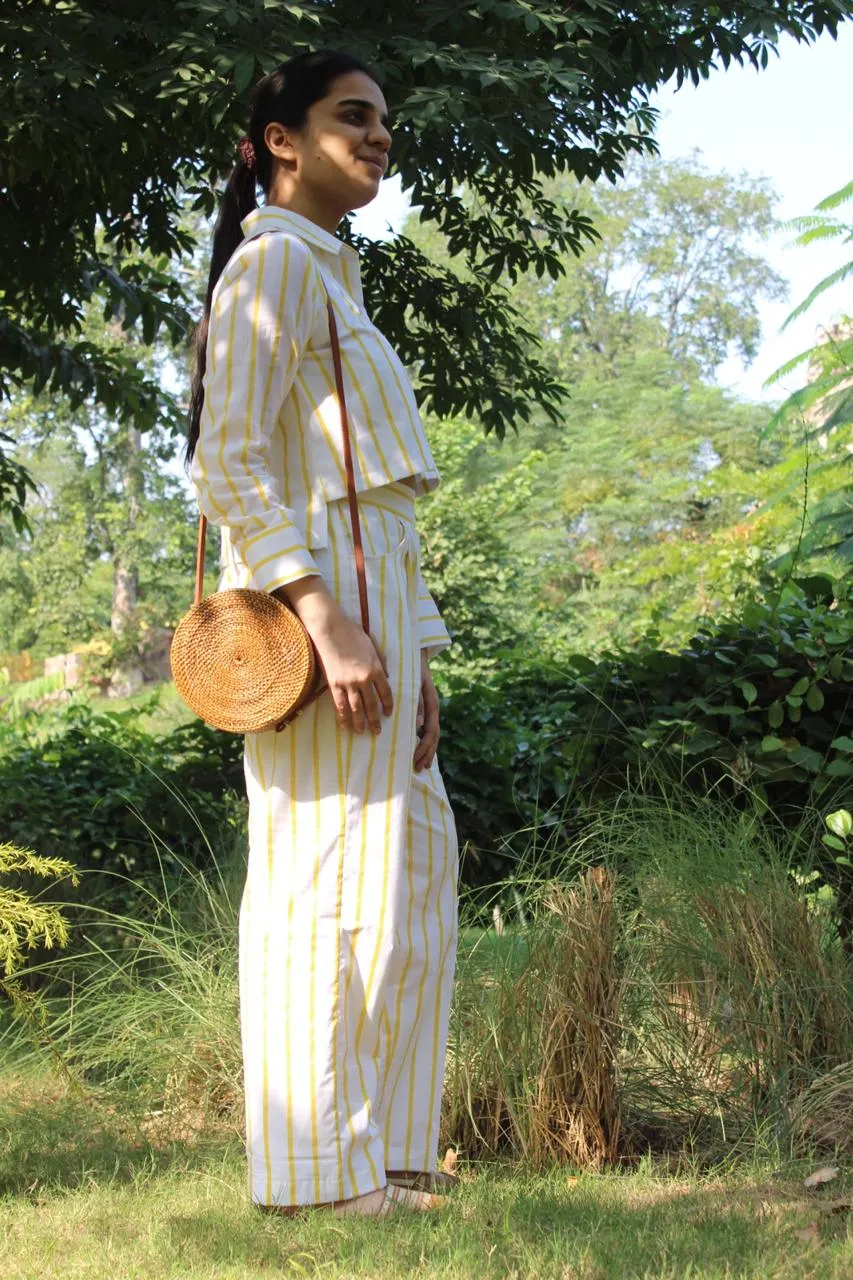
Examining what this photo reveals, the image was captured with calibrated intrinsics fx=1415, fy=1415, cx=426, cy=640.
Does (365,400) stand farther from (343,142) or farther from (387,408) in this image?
(343,142)

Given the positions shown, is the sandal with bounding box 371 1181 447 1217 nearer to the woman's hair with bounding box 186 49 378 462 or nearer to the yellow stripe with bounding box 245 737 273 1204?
the yellow stripe with bounding box 245 737 273 1204

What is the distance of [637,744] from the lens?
4570 mm

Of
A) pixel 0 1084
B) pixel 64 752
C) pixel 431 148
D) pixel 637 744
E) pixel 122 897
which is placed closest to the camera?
pixel 0 1084

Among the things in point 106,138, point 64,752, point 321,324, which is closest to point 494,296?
point 106,138

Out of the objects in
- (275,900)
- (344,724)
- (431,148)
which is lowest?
(275,900)

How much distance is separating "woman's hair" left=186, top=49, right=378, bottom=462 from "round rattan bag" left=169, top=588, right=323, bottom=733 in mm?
381

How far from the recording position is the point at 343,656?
239 centimetres

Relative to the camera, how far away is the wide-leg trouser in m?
2.41

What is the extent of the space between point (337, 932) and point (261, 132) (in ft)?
5.01

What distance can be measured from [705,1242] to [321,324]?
169 cm

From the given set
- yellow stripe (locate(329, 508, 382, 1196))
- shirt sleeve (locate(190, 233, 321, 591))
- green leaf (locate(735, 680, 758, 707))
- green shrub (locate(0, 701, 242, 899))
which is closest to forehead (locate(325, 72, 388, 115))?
shirt sleeve (locate(190, 233, 321, 591))

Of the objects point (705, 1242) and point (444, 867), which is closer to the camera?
point (705, 1242)

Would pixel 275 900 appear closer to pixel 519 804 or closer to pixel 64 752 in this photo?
pixel 519 804

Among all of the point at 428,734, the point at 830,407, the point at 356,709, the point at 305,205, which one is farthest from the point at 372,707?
the point at 830,407
